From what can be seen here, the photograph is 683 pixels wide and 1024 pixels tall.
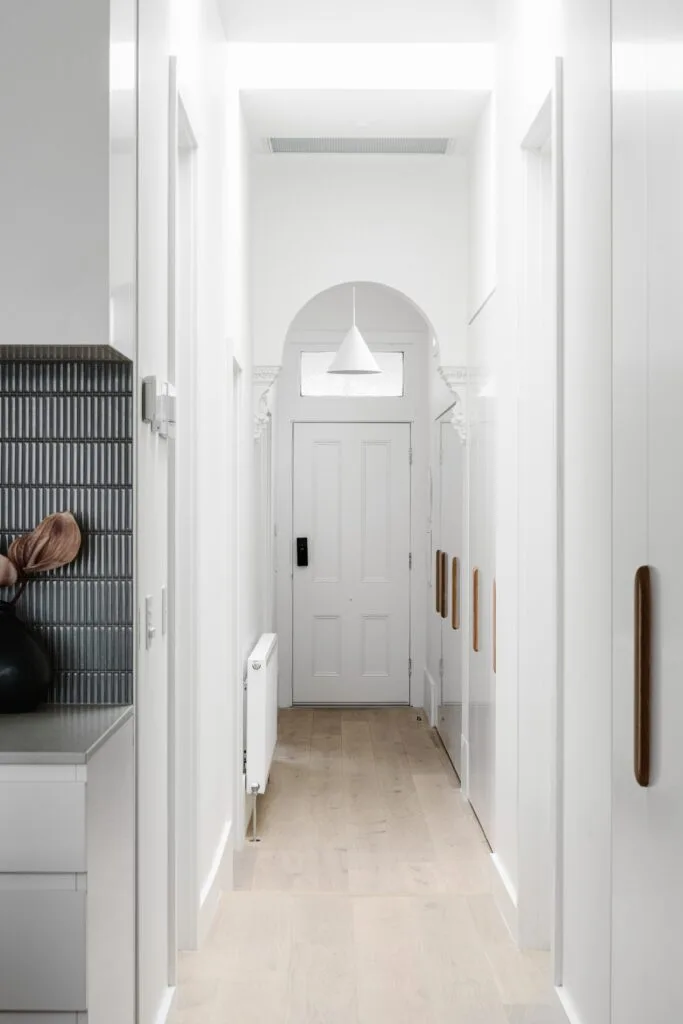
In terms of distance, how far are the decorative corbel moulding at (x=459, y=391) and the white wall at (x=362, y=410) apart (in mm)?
2483

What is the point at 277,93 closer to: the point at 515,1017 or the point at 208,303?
the point at 208,303

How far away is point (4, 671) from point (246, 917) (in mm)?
1791

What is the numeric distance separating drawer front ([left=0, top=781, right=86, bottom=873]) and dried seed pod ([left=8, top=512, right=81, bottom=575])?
557mm

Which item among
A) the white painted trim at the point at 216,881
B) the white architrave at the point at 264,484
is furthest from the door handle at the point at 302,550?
the white painted trim at the point at 216,881

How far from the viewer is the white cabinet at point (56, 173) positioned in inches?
78.7

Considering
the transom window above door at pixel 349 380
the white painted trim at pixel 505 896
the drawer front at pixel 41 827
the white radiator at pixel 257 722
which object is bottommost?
the white painted trim at pixel 505 896

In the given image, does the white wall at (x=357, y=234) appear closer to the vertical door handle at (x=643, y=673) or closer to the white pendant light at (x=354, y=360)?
the white pendant light at (x=354, y=360)

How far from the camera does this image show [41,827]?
182 cm

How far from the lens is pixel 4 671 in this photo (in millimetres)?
2111

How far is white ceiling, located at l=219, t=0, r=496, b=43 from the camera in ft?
12.7

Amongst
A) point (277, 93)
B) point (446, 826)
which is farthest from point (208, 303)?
point (446, 826)

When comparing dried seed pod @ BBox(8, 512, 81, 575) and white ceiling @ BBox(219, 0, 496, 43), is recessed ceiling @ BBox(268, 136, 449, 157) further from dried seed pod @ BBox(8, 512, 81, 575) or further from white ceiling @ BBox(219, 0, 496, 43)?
dried seed pod @ BBox(8, 512, 81, 575)

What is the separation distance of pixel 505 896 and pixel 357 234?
329 cm

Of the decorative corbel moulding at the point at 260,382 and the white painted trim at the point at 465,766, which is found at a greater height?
the decorative corbel moulding at the point at 260,382
